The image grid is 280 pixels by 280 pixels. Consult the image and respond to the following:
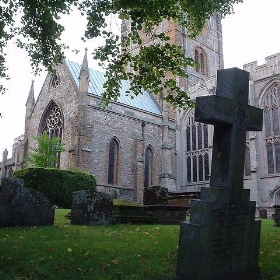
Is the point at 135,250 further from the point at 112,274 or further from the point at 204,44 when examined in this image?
the point at 204,44

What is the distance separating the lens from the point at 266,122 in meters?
24.3

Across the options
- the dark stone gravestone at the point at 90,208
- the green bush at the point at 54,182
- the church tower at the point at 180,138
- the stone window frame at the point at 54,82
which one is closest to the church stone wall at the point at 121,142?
the church tower at the point at 180,138

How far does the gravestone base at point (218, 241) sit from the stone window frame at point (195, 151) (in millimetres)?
22570

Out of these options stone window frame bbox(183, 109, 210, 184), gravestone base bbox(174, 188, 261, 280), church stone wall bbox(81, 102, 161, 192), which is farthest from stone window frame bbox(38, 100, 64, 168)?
gravestone base bbox(174, 188, 261, 280)

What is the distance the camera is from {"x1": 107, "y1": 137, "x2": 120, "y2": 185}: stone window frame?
24188 millimetres

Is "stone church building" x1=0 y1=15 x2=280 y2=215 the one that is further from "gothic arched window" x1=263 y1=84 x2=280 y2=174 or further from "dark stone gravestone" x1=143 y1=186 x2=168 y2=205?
"dark stone gravestone" x1=143 y1=186 x2=168 y2=205

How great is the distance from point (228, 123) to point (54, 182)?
14.5 m

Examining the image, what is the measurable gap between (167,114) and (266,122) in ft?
27.7

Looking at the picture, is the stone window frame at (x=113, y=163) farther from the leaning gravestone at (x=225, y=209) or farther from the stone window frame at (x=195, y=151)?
the leaning gravestone at (x=225, y=209)

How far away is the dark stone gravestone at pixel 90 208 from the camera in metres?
9.15

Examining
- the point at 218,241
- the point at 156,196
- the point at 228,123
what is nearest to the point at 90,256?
the point at 218,241

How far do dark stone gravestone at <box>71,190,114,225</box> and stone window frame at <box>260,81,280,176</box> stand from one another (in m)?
16.7

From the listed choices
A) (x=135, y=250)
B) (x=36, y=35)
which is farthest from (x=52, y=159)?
(x=135, y=250)

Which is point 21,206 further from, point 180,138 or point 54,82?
point 180,138
